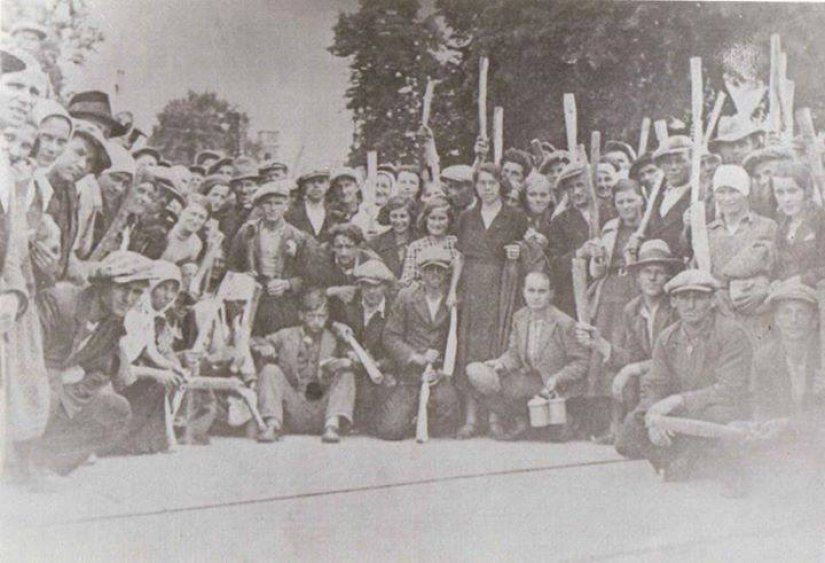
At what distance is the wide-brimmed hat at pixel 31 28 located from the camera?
5.27 meters

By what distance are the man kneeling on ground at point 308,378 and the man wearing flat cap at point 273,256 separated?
0.08m

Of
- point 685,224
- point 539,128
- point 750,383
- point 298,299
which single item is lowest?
point 750,383

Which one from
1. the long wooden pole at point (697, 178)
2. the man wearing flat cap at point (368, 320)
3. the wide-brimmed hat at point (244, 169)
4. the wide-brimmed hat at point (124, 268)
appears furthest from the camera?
the long wooden pole at point (697, 178)

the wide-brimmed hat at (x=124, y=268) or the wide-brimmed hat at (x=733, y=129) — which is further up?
the wide-brimmed hat at (x=733, y=129)

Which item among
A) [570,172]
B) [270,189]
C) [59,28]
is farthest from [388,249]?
[59,28]

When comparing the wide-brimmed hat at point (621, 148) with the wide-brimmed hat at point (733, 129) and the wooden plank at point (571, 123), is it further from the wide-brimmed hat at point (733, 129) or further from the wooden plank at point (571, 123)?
the wide-brimmed hat at point (733, 129)

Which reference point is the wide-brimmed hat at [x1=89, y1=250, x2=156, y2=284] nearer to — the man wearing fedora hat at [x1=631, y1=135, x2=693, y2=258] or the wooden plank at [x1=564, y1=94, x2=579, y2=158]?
the wooden plank at [x1=564, y1=94, x2=579, y2=158]

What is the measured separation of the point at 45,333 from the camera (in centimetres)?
530

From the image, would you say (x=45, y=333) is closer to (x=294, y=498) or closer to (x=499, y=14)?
(x=294, y=498)

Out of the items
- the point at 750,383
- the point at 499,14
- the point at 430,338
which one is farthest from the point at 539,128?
the point at 750,383

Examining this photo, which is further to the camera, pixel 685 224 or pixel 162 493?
pixel 685 224

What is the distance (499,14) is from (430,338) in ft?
6.04

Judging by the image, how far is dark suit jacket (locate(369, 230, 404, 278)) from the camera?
563 cm

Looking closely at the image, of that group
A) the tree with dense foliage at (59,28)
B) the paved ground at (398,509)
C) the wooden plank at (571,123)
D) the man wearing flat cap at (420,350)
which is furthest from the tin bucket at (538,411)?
the tree with dense foliage at (59,28)
